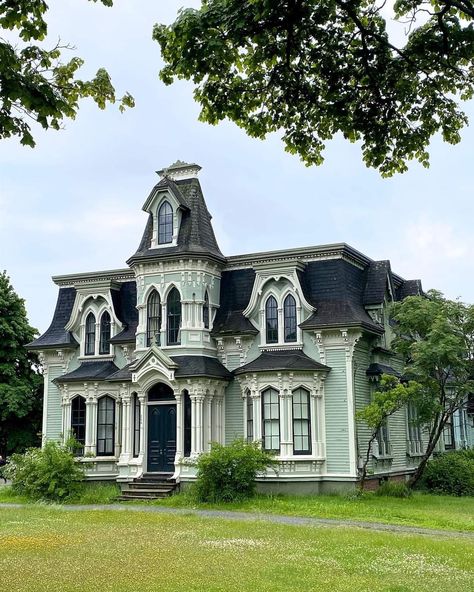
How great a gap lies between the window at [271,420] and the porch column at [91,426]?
23.3ft

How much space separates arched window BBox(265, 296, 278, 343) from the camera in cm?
2783

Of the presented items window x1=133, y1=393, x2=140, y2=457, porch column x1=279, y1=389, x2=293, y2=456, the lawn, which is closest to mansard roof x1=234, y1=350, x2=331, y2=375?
porch column x1=279, y1=389, x2=293, y2=456

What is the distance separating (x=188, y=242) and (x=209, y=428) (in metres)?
6.80

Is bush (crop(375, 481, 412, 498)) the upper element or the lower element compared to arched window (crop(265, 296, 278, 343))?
lower

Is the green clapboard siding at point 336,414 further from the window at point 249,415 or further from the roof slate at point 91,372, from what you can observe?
the roof slate at point 91,372

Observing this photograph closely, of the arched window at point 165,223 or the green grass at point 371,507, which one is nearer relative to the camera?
the green grass at point 371,507

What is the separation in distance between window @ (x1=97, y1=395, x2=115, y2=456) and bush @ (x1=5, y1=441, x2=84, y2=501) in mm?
2475

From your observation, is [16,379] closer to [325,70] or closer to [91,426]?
[91,426]

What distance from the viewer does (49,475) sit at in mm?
25703

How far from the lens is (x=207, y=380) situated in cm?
2670

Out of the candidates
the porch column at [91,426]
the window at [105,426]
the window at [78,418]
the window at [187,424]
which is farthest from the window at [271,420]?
the window at [78,418]

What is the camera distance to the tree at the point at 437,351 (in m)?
25.3

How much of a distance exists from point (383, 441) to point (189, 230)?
35.0ft

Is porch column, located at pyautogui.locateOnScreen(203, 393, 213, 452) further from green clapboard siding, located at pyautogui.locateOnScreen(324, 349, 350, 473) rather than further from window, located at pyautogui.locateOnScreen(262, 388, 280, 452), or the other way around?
green clapboard siding, located at pyautogui.locateOnScreen(324, 349, 350, 473)
